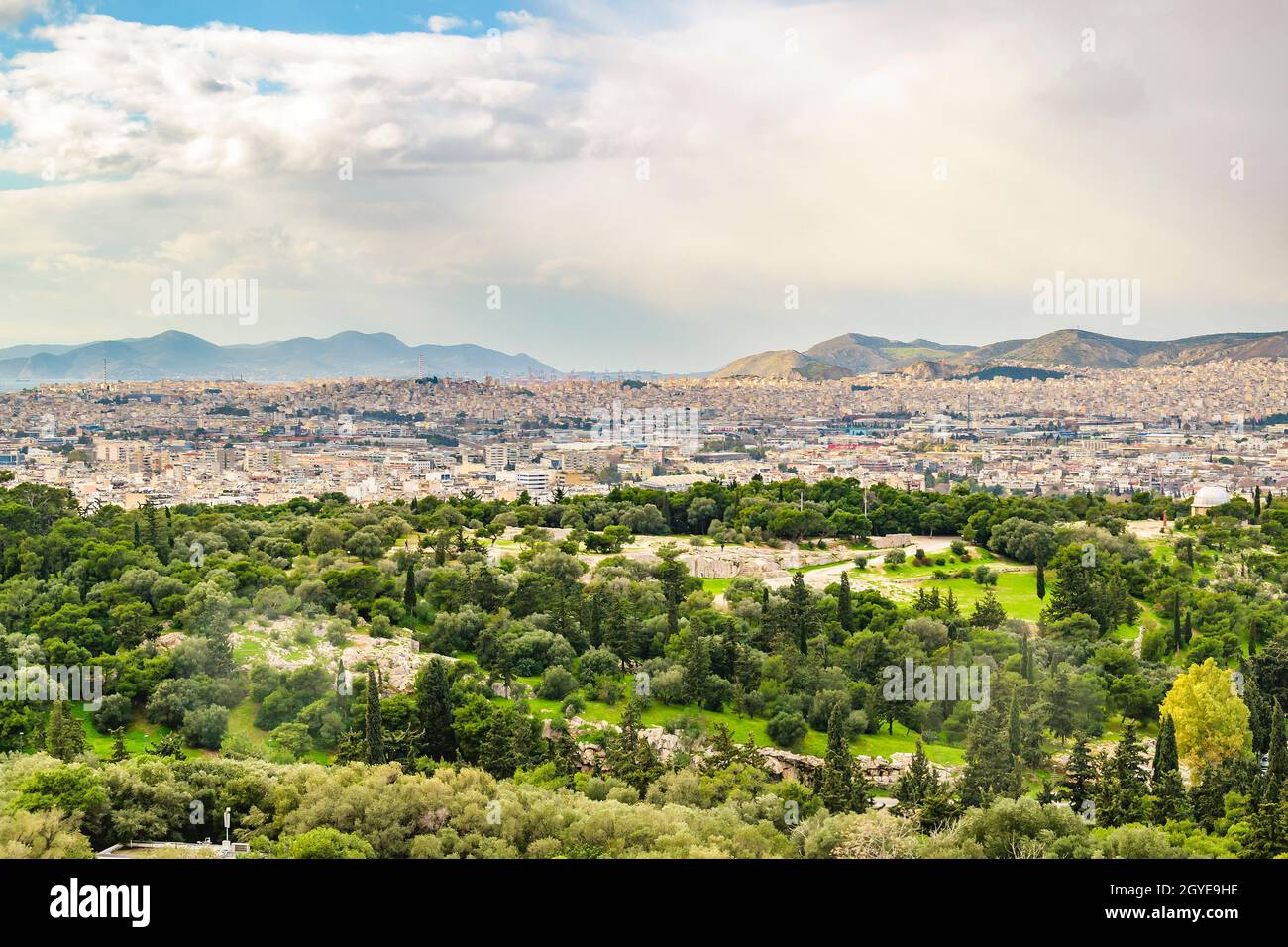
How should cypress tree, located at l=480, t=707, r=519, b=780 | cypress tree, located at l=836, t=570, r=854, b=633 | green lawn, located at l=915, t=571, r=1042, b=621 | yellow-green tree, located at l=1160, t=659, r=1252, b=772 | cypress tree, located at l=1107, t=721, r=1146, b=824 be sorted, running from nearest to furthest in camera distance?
cypress tree, located at l=1107, t=721, r=1146, b=824 → cypress tree, located at l=480, t=707, r=519, b=780 → yellow-green tree, located at l=1160, t=659, r=1252, b=772 → cypress tree, located at l=836, t=570, r=854, b=633 → green lawn, located at l=915, t=571, r=1042, b=621

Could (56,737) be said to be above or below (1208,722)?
above

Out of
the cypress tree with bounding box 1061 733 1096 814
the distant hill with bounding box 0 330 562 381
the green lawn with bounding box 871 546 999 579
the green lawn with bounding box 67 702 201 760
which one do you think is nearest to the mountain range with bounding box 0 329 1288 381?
the distant hill with bounding box 0 330 562 381

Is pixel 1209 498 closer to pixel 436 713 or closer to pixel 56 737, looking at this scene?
pixel 436 713

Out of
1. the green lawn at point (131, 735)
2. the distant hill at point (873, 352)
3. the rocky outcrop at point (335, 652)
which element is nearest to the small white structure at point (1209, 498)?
the rocky outcrop at point (335, 652)

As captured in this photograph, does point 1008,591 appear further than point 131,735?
Yes

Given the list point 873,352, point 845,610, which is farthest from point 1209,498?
point 873,352

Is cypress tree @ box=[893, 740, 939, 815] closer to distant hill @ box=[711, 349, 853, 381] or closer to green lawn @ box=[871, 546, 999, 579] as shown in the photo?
green lawn @ box=[871, 546, 999, 579]

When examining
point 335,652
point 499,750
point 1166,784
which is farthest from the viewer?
point 335,652
